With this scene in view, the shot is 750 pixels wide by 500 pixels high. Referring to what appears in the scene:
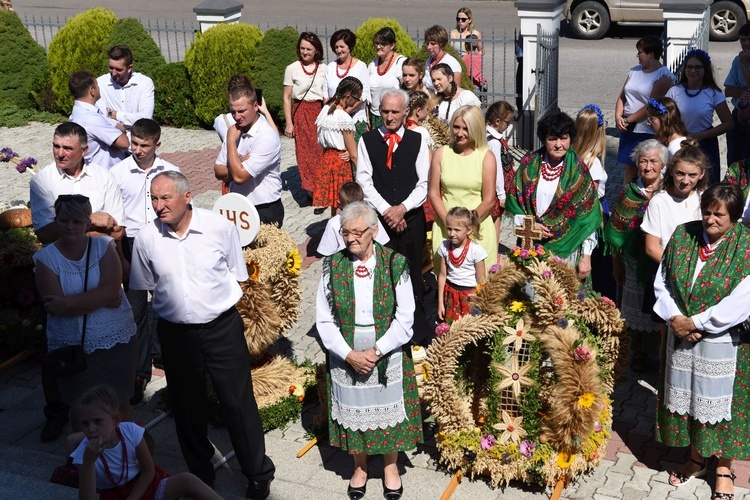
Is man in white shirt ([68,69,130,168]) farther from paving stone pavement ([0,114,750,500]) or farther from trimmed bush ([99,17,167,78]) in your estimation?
trimmed bush ([99,17,167,78])

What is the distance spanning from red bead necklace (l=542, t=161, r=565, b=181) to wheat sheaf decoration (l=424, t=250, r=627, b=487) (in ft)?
3.93

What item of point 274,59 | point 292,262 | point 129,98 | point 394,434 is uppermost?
point 274,59

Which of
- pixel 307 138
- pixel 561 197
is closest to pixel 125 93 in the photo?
pixel 307 138

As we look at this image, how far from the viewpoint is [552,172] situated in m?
7.19

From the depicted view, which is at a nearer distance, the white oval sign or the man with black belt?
the man with black belt

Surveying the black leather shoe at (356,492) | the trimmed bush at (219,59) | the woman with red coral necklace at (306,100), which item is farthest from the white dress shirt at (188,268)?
the trimmed bush at (219,59)

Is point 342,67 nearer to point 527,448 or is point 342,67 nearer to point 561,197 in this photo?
point 561,197

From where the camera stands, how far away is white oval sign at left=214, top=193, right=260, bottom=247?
23.0ft

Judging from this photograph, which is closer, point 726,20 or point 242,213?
point 242,213

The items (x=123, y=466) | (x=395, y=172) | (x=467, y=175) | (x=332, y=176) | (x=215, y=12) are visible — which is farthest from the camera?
(x=215, y=12)

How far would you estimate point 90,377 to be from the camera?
6.13 metres

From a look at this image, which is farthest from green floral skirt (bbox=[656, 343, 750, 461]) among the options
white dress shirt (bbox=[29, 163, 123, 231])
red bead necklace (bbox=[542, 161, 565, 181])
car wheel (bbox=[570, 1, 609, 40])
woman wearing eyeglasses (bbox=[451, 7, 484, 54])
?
car wheel (bbox=[570, 1, 609, 40])

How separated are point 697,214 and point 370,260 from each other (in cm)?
235

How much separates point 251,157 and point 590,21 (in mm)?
14829
